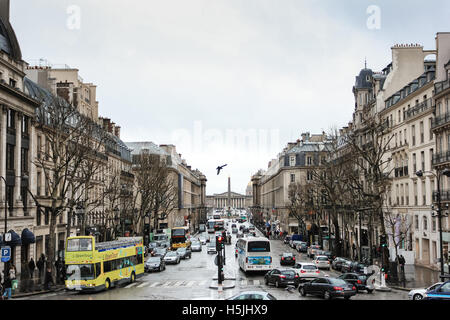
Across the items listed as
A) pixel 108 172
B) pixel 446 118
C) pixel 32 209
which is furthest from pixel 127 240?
pixel 108 172

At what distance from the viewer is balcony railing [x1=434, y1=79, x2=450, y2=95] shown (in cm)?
4781

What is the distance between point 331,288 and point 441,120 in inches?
1024

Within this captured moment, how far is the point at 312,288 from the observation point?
104 ft

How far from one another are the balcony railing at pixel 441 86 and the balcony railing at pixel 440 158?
5.70 meters

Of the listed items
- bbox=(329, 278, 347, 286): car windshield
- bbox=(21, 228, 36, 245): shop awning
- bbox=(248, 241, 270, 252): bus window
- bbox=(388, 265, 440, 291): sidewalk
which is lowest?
bbox=(388, 265, 440, 291): sidewalk

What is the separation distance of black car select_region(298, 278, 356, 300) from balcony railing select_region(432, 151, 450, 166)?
74.3 feet

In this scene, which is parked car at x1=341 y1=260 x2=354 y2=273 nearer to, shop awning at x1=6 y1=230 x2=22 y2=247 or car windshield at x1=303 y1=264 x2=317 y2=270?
car windshield at x1=303 y1=264 x2=317 y2=270

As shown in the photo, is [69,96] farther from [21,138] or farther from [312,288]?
[312,288]

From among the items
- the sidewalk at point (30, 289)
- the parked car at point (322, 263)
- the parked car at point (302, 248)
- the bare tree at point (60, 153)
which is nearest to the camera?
the sidewalk at point (30, 289)

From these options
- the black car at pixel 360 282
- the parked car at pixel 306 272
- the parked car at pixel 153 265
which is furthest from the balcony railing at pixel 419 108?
the parked car at pixel 153 265

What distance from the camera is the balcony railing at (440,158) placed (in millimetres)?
48062

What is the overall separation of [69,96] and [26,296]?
133 ft

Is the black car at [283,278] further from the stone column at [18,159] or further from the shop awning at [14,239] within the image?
the stone column at [18,159]

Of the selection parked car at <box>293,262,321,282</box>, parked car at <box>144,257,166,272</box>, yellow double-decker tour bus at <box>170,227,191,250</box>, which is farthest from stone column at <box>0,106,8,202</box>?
yellow double-decker tour bus at <box>170,227,191,250</box>
